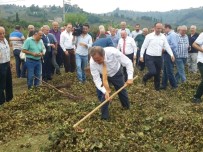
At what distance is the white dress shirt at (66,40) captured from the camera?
11.9 meters

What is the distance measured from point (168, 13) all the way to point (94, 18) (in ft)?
286

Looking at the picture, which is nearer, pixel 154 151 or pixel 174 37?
pixel 154 151

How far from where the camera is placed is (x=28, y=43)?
31.0ft

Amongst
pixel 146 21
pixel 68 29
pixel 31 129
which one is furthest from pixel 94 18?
pixel 31 129

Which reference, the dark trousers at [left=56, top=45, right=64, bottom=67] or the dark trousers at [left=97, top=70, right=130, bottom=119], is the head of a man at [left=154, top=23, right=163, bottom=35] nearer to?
the dark trousers at [left=97, top=70, right=130, bottom=119]

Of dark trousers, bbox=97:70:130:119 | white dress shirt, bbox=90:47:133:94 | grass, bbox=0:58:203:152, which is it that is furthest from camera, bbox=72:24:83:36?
white dress shirt, bbox=90:47:133:94

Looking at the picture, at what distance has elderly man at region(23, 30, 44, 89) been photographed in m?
9.45

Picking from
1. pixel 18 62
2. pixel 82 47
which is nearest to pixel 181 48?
pixel 82 47

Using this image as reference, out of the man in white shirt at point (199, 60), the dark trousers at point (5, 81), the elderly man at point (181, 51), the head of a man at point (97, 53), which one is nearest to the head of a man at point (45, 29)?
the dark trousers at point (5, 81)

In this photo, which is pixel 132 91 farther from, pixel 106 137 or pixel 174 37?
pixel 106 137

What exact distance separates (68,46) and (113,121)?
565cm

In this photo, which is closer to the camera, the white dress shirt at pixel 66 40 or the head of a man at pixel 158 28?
the head of a man at pixel 158 28

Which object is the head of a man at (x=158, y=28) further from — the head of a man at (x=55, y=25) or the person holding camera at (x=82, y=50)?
the head of a man at (x=55, y=25)

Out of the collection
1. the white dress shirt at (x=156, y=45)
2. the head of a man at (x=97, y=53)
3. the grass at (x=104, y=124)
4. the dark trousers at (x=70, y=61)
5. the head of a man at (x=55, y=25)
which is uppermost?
the head of a man at (x=55, y=25)
